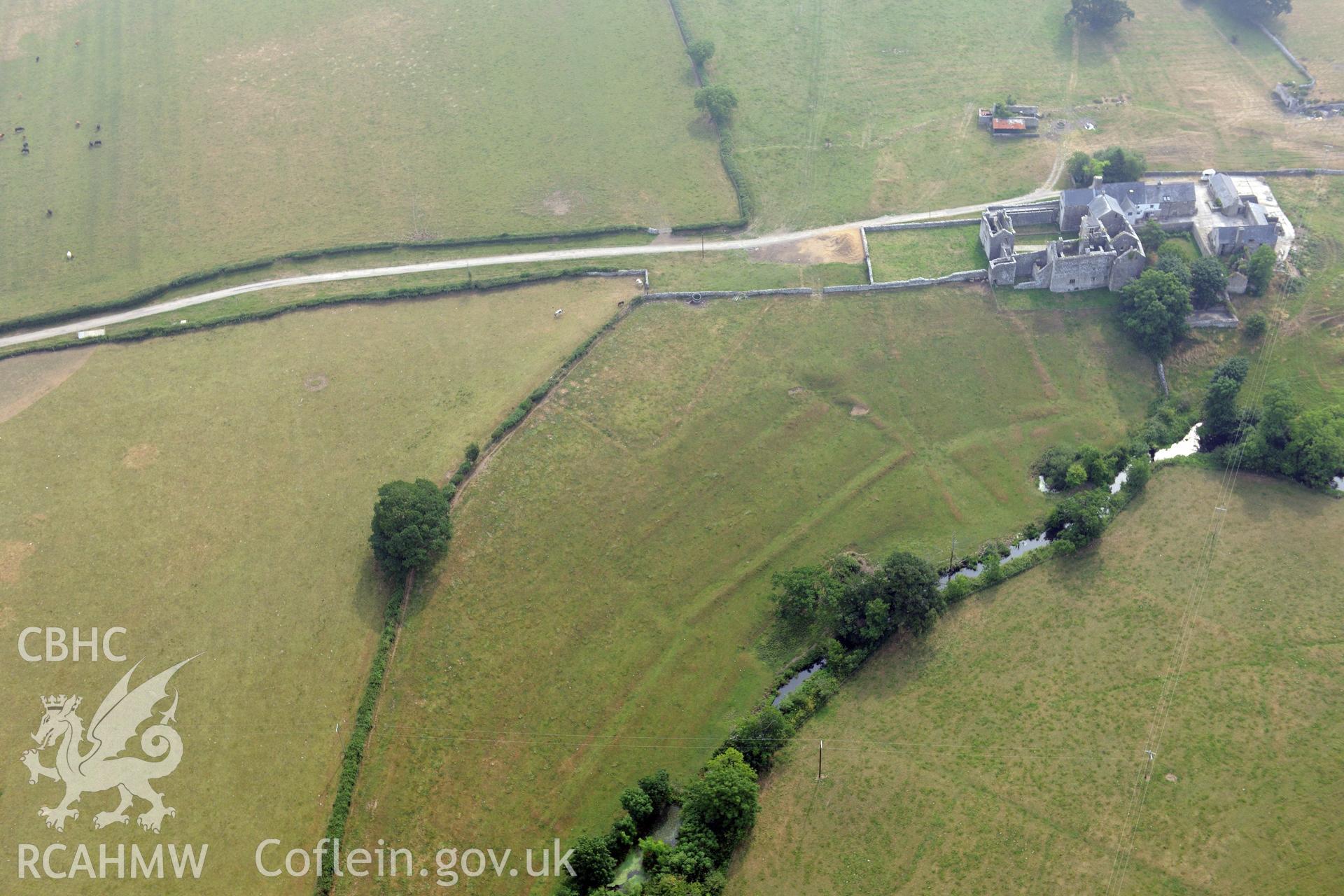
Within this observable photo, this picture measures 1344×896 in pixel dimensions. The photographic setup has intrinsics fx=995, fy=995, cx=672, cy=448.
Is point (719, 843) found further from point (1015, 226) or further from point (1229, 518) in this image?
point (1015, 226)

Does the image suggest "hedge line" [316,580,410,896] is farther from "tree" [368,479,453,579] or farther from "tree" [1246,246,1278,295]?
"tree" [1246,246,1278,295]

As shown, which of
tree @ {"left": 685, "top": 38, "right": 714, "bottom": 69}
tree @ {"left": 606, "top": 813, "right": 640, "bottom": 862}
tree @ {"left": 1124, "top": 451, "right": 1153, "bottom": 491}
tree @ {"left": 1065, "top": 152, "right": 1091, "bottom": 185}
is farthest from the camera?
tree @ {"left": 685, "top": 38, "right": 714, "bottom": 69}

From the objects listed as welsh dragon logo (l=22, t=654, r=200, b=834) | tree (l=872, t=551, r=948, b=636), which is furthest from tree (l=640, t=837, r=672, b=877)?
welsh dragon logo (l=22, t=654, r=200, b=834)

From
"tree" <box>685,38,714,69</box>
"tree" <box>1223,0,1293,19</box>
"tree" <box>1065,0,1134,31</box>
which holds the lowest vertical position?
"tree" <box>685,38,714,69</box>

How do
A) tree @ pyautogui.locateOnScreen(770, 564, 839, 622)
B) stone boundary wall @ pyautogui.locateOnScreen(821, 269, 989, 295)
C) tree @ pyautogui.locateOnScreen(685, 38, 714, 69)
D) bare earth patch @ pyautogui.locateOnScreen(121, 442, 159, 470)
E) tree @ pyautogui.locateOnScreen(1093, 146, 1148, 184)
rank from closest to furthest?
tree @ pyautogui.locateOnScreen(770, 564, 839, 622) → bare earth patch @ pyautogui.locateOnScreen(121, 442, 159, 470) → stone boundary wall @ pyautogui.locateOnScreen(821, 269, 989, 295) → tree @ pyautogui.locateOnScreen(1093, 146, 1148, 184) → tree @ pyautogui.locateOnScreen(685, 38, 714, 69)

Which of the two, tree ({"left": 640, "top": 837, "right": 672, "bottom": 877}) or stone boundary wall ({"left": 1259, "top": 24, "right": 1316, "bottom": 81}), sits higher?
stone boundary wall ({"left": 1259, "top": 24, "right": 1316, "bottom": 81})

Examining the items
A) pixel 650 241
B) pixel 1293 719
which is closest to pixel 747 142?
pixel 650 241

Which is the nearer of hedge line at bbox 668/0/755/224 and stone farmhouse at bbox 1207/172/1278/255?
stone farmhouse at bbox 1207/172/1278/255
